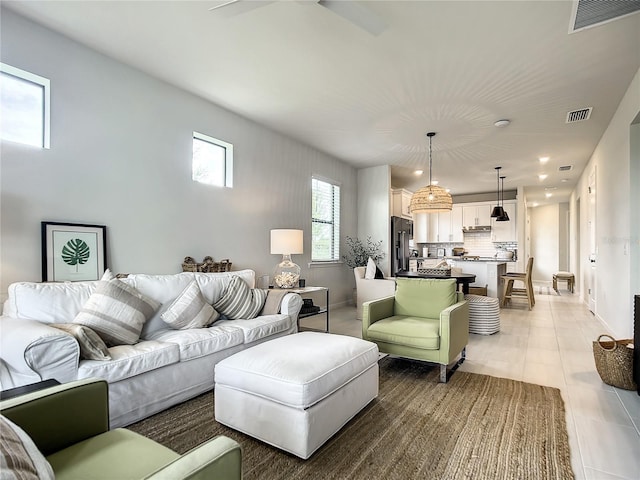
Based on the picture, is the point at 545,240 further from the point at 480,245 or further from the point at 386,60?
the point at 386,60

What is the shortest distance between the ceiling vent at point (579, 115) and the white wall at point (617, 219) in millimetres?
288

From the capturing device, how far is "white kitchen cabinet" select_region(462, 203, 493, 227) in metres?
9.44

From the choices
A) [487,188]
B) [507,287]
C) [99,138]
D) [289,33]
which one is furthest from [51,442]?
[487,188]

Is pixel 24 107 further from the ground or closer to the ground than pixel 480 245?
further from the ground

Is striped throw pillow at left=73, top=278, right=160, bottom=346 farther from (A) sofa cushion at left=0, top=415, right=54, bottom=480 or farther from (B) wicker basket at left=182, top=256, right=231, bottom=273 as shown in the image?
(A) sofa cushion at left=0, top=415, right=54, bottom=480

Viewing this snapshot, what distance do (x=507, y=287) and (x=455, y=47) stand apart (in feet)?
17.5

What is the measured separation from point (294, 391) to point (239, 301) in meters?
1.70

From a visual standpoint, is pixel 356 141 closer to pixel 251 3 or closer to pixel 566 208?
pixel 251 3

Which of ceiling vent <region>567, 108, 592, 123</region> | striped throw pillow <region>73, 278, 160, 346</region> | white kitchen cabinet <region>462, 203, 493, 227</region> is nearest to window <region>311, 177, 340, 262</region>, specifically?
striped throw pillow <region>73, 278, 160, 346</region>

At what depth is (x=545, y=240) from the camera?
12.1 metres

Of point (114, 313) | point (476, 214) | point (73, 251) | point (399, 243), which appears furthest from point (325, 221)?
point (476, 214)

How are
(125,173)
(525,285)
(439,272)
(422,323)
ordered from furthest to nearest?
(525,285) → (439,272) → (125,173) → (422,323)

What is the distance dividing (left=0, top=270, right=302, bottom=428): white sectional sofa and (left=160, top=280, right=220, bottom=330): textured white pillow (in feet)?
0.26

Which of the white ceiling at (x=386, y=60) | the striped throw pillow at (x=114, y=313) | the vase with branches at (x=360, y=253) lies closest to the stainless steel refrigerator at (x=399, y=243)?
the vase with branches at (x=360, y=253)
